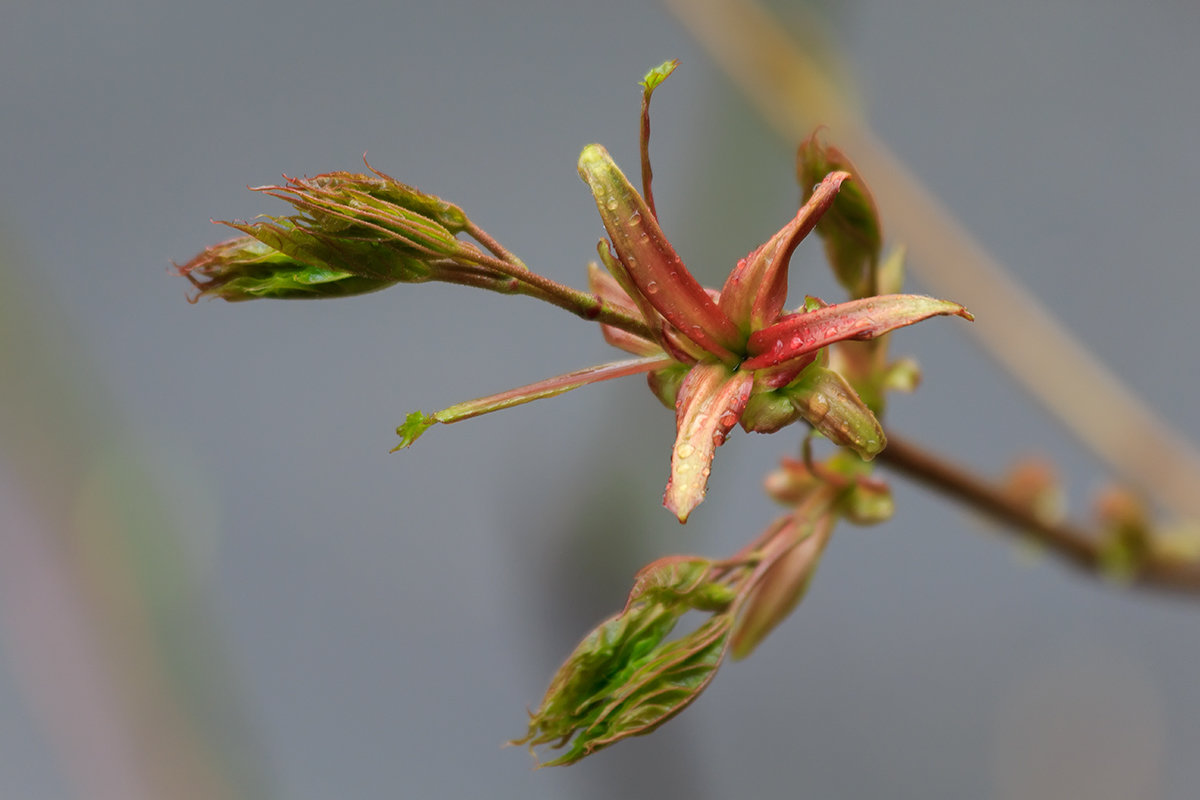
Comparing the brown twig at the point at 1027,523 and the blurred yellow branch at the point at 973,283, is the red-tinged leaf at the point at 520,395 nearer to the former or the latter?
the brown twig at the point at 1027,523

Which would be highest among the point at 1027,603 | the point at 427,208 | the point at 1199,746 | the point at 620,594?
the point at 427,208

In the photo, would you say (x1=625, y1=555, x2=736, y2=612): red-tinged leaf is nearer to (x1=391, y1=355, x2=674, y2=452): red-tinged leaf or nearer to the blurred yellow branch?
(x1=391, y1=355, x2=674, y2=452): red-tinged leaf

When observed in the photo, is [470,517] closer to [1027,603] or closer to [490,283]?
[1027,603]

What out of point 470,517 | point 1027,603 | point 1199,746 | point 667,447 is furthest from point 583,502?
point 1199,746

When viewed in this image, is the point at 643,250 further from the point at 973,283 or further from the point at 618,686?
the point at 973,283

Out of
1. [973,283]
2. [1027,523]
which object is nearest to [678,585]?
[1027,523]

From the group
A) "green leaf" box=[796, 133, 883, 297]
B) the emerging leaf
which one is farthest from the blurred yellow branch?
the emerging leaf
